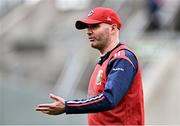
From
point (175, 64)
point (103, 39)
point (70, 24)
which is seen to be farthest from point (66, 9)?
point (103, 39)

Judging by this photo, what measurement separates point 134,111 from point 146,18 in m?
8.65

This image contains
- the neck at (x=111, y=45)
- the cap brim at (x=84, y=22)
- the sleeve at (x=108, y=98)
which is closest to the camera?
the sleeve at (x=108, y=98)

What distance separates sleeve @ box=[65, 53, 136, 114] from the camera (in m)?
6.64

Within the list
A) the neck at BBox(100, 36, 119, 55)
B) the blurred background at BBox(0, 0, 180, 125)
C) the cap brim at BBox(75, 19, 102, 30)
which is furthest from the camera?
the blurred background at BBox(0, 0, 180, 125)

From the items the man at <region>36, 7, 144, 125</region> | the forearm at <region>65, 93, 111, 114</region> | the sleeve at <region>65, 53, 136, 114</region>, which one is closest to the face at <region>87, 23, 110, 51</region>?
the man at <region>36, 7, 144, 125</region>

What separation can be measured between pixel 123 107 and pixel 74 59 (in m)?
8.13

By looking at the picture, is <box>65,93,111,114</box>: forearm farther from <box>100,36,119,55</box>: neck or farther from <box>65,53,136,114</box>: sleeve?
<box>100,36,119,55</box>: neck

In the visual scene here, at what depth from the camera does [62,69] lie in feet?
49.9

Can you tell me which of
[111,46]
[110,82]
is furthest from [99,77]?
[110,82]

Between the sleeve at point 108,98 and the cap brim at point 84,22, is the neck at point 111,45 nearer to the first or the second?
the cap brim at point 84,22

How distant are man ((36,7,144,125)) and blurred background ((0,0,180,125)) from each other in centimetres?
643

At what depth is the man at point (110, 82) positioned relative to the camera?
6668mm

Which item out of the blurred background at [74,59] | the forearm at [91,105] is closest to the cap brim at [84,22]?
the forearm at [91,105]

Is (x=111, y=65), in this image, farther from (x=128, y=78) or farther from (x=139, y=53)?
(x=139, y=53)
